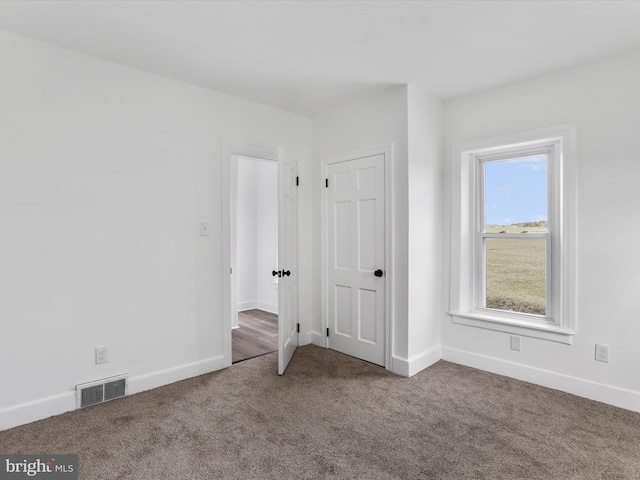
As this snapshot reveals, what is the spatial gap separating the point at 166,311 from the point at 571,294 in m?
3.24

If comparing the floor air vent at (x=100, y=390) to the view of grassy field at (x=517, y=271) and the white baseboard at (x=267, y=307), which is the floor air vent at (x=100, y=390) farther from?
the view of grassy field at (x=517, y=271)

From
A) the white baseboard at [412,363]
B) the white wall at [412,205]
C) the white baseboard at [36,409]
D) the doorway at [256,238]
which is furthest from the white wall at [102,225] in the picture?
the doorway at [256,238]

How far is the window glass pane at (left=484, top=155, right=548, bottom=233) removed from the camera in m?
3.09

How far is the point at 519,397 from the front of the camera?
2717 mm

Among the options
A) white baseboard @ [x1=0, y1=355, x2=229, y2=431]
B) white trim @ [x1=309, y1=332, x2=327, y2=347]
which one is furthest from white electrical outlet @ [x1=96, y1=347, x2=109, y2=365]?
white trim @ [x1=309, y1=332, x2=327, y2=347]

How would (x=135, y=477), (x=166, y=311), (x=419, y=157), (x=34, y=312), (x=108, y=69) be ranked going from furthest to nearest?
(x=419, y=157) < (x=166, y=311) < (x=108, y=69) < (x=34, y=312) < (x=135, y=477)

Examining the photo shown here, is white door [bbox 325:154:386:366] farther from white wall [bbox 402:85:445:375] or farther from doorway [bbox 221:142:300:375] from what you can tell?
doorway [bbox 221:142:300:375]

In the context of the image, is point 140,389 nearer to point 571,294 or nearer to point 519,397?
point 519,397

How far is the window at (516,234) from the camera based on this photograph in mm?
2844

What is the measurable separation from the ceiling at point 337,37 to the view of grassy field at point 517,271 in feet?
4.53

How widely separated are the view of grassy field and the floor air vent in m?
3.23

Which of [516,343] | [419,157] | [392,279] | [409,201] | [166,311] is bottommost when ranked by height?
[516,343]

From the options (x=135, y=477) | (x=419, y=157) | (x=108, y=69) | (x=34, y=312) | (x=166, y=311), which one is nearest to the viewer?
(x=135, y=477)

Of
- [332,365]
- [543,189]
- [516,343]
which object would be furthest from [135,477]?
[543,189]
